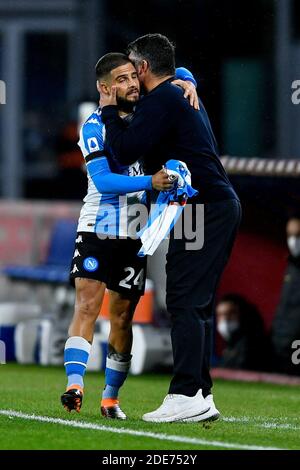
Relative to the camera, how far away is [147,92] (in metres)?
8.12

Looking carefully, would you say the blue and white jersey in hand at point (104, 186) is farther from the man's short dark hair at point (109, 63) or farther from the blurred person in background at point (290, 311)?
the blurred person in background at point (290, 311)

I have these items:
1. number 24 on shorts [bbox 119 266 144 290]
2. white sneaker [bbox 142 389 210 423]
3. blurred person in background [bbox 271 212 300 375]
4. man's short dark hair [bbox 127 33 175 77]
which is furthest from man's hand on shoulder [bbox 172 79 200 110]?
blurred person in background [bbox 271 212 300 375]

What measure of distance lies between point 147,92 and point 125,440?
1.99m

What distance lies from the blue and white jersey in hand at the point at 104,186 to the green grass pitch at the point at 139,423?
1021 mm

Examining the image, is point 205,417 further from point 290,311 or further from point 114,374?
point 290,311

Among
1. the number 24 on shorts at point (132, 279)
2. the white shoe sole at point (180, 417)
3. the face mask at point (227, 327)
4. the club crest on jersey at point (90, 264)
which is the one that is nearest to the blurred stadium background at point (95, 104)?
the face mask at point (227, 327)

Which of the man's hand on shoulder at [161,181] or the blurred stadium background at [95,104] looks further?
the blurred stadium background at [95,104]

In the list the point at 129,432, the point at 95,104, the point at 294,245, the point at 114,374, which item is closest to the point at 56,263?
the point at 294,245

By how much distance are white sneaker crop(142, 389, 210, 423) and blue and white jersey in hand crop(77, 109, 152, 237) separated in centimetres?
93

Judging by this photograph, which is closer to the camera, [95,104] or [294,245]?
[294,245]

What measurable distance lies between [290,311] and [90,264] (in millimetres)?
4467

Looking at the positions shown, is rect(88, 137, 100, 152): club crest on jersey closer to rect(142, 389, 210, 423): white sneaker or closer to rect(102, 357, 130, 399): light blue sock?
rect(102, 357, 130, 399): light blue sock

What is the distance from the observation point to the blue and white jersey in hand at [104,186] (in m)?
7.96

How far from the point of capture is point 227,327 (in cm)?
1302
